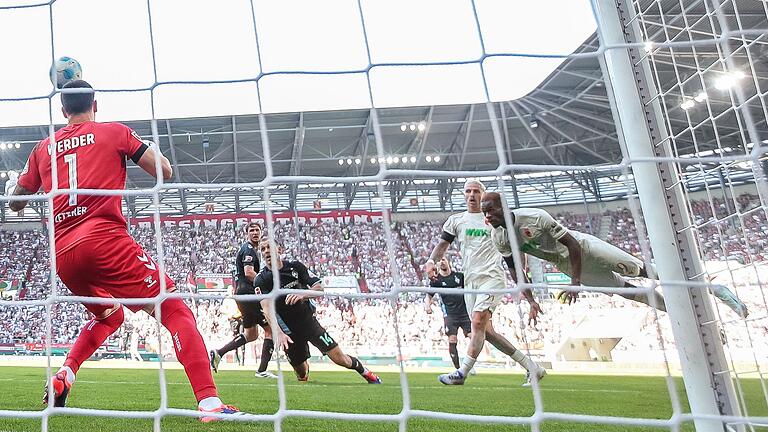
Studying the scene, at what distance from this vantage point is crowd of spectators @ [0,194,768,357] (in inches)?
354

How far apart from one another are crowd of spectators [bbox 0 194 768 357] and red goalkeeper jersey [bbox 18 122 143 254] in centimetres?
416

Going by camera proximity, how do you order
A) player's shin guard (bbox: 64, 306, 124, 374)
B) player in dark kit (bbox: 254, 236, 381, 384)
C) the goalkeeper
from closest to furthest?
player's shin guard (bbox: 64, 306, 124, 374) → the goalkeeper → player in dark kit (bbox: 254, 236, 381, 384)

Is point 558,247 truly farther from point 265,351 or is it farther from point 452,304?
point 265,351

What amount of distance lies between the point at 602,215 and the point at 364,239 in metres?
7.04

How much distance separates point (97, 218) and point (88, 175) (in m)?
0.16

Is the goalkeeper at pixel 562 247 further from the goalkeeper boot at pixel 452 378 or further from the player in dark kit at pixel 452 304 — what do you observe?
the player in dark kit at pixel 452 304

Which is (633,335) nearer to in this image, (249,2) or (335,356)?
(335,356)

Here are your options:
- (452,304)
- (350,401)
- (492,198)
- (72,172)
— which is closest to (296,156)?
(452,304)

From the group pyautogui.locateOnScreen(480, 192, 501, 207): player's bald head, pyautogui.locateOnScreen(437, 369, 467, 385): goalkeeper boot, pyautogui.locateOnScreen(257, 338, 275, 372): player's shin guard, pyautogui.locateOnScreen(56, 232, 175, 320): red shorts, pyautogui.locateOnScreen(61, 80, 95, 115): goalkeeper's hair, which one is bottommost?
pyautogui.locateOnScreen(437, 369, 467, 385): goalkeeper boot

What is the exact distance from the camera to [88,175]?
2002 mm

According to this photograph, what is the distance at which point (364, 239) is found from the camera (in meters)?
14.6

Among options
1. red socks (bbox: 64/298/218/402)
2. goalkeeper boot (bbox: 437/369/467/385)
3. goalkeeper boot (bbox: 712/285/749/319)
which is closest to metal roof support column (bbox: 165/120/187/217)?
goalkeeper boot (bbox: 437/369/467/385)

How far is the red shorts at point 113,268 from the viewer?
1946mm

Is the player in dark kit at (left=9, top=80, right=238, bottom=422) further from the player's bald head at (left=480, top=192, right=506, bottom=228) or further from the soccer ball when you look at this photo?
the player's bald head at (left=480, top=192, right=506, bottom=228)
